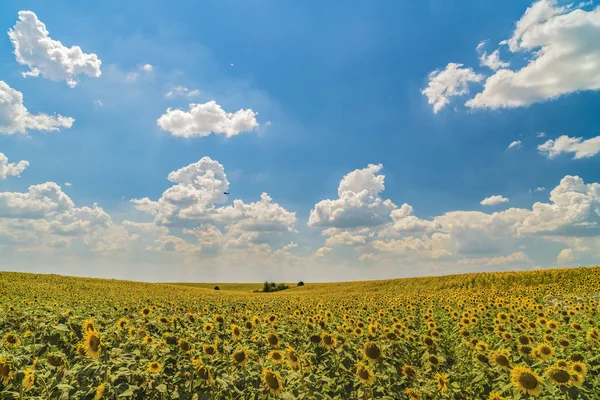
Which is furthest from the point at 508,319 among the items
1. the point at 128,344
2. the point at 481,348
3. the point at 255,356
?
the point at 128,344

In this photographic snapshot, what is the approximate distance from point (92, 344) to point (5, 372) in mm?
947

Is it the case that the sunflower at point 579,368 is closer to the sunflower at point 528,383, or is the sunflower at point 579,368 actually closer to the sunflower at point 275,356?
the sunflower at point 528,383

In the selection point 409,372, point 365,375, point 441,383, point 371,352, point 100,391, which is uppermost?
point 100,391

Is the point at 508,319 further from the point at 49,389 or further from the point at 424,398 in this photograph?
the point at 49,389

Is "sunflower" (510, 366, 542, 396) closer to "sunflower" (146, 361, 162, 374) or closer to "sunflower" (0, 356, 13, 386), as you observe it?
"sunflower" (146, 361, 162, 374)

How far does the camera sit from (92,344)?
15.7 feet

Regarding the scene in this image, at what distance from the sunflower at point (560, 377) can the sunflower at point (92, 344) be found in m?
6.48

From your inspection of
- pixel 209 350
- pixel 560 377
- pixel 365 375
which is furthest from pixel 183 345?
pixel 560 377

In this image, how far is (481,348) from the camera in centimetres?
719

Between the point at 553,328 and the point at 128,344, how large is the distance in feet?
31.6

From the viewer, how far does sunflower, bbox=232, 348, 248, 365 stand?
17.0ft

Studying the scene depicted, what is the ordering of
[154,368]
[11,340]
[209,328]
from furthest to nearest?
[209,328] < [11,340] < [154,368]

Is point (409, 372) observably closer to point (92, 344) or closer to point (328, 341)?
point (328, 341)

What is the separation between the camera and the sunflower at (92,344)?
186 inches
